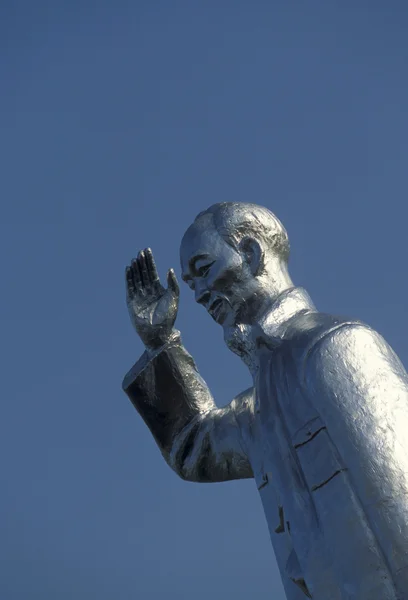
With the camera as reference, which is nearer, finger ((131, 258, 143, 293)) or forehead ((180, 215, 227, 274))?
forehead ((180, 215, 227, 274))

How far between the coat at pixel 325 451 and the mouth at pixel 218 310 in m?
0.50

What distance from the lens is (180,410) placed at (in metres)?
9.87

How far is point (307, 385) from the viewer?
8109mm

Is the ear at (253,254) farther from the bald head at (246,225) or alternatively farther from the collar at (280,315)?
the collar at (280,315)

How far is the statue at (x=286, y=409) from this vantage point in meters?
7.37

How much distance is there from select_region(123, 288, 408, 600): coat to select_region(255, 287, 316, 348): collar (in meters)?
0.01

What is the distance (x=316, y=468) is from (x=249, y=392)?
71.1 inches

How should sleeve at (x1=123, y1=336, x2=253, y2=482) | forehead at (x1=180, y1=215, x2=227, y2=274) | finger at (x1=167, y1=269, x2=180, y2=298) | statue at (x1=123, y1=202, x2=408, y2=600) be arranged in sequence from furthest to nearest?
finger at (x1=167, y1=269, x2=180, y2=298) < sleeve at (x1=123, y1=336, x2=253, y2=482) < forehead at (x1=180, y1=215, x2=227, y2=274) < statue at (x1=123, y1=202, x2=408, y2=600)

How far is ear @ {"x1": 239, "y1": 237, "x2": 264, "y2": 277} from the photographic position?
9102 mm

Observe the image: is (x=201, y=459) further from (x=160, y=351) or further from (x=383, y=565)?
(x=383, y=565)

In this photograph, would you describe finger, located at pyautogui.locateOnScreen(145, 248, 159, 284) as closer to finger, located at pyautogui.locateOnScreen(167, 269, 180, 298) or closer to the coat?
finger, located at pyautogui.locateOnScreen(167, 269, 180, 298)

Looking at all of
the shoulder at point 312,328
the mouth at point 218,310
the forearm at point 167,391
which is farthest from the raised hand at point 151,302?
the shoulder at point 312,328

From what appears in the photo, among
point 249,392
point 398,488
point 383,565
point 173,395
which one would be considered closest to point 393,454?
point 398,488

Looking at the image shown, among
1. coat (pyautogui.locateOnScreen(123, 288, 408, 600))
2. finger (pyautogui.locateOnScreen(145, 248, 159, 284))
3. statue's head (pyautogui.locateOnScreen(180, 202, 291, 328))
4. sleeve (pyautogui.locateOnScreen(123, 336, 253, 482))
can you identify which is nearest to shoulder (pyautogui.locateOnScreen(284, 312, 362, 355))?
coat (pyautogui.locateOnScreen(123, 288, 408, 600))
